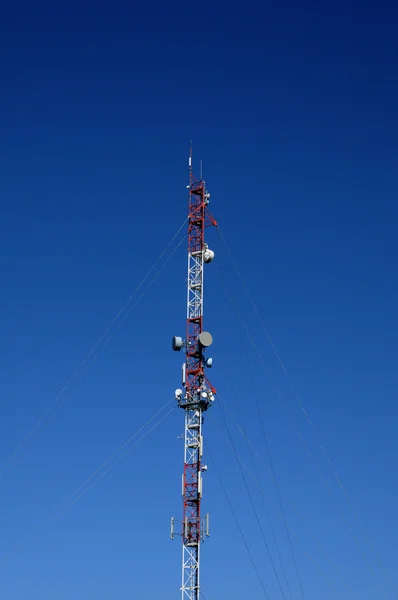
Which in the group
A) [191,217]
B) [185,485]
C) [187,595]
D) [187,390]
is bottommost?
[187,595]

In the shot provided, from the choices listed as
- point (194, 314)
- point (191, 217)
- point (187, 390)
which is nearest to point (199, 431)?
point (187, 390)

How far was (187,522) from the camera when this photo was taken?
9025 centimetres

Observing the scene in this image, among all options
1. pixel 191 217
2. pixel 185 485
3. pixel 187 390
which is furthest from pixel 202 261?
pixel 185 485

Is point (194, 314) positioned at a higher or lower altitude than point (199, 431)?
higher

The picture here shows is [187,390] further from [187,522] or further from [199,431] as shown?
[187,522]

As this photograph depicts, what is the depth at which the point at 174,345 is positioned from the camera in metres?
94.4

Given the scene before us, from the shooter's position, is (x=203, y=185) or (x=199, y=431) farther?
(x=203, y=185)

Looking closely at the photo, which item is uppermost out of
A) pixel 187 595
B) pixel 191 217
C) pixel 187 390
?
pixel 191 217

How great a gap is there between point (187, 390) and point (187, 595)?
14.7 meters

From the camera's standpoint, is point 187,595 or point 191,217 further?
point 191,217

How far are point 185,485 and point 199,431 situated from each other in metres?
4.01

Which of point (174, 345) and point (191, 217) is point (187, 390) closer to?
point (174, 345)

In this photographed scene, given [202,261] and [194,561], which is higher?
[202,261]

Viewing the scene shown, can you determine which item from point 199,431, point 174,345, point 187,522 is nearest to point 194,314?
point 174,345
